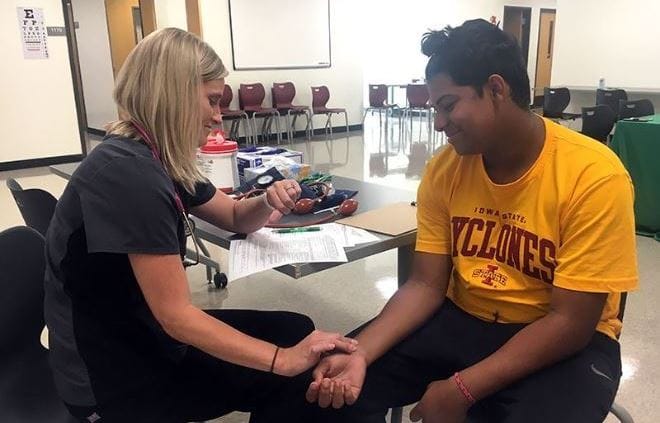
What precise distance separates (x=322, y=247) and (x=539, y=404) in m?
0.62

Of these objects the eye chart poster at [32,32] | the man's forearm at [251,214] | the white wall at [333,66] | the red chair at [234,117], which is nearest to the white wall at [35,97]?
the eye chart poster at [32,32]

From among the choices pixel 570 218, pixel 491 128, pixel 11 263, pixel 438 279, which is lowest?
pixel 438 279

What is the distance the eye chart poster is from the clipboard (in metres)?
5.96

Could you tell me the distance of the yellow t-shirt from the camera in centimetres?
109

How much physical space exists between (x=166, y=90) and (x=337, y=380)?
707 mm

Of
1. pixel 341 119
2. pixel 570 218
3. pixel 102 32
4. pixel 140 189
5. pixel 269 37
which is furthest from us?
pixel 341 119

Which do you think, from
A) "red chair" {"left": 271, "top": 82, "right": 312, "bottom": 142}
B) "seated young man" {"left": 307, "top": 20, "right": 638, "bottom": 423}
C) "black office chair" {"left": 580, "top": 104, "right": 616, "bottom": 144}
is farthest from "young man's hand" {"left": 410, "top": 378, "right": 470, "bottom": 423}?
"red chair" {"left": 271, "top": 82, "right": 312, "bottom": 142}

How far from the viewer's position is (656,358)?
2.20 meters

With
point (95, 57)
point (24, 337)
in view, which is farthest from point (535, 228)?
point (95, 57)

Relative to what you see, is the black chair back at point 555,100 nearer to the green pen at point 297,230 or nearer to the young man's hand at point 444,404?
the green pen at point 297,230

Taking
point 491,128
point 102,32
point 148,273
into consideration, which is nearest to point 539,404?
point 491,128

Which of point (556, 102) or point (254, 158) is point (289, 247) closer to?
point (254, 158)

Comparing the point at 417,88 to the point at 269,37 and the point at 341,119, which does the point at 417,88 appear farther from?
the point at 269,37

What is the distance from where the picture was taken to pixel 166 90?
42.8 inches
